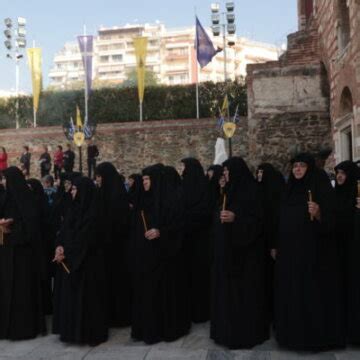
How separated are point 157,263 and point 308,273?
1.45m

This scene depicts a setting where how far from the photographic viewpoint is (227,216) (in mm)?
4859

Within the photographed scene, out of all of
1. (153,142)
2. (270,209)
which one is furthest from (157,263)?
(153,142)

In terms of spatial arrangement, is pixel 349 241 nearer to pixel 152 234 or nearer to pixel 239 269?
pixel 239 269

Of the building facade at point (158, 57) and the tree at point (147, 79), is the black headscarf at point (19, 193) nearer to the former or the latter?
the tree at point (147, 79)

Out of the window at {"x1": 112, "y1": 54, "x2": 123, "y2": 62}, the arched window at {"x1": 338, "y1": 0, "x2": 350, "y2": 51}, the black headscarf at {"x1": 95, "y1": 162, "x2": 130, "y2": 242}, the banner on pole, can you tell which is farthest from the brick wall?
the window at {"x1": 112, "y1": 54, "x2": 123, "y2": 62}

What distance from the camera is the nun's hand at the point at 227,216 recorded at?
15.9 ft

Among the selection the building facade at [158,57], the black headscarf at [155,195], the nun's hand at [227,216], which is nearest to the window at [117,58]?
the building facade at [158,57]

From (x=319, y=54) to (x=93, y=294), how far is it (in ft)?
42.7

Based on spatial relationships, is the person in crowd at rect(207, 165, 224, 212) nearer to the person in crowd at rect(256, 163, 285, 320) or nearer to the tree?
the person in crowd at rect(256, 163, 285, 320)

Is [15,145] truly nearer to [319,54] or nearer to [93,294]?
[319,54]

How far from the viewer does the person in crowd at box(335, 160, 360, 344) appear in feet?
15.9

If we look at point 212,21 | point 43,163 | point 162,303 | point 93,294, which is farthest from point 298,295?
point 212,21

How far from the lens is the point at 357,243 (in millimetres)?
4996

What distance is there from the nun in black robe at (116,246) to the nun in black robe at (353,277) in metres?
2.33
